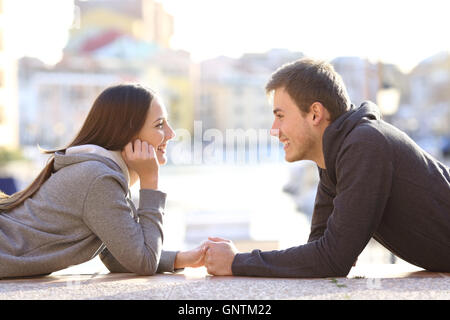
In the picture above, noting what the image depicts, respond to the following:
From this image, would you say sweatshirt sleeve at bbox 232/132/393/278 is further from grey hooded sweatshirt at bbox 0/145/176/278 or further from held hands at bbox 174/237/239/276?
grey hooded sweatshirt at bbox 0/145/176/278

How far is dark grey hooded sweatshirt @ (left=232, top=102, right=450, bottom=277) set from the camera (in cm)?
248

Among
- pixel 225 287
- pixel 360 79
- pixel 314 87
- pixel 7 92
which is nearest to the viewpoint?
pixel 225 287

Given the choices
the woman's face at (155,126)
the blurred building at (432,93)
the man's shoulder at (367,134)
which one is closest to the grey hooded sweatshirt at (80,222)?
the woman's face at (155,126)

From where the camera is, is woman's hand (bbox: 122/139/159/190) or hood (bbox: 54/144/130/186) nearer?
hood (bbox: 54/144/130/186)

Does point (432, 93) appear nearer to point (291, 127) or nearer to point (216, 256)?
point (291, 127)

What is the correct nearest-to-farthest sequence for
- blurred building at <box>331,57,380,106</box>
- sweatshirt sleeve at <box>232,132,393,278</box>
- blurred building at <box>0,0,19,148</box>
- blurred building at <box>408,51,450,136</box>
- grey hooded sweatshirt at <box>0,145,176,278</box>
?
sweatshirt sleeve at <box>232,132,393,278</box>
grey hooded sweatshirt at <box>0,145,176,278</box>
blurred building at <box>331,57,380,106</box>
blurred building at <box>0,0,19,148</box>
blurred building at <box>408,51,450,136</box>

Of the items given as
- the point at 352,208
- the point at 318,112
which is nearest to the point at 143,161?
the point at 318,112

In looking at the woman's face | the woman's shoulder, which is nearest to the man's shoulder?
the woman's face

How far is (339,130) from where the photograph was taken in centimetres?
261

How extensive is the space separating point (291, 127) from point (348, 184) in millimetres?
450
